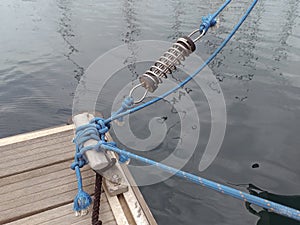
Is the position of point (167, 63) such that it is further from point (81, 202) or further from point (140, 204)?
point (81, 202)

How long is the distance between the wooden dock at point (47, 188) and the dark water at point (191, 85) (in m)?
1.05

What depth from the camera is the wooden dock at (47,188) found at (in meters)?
2.80

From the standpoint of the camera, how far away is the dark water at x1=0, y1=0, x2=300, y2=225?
4.09 m

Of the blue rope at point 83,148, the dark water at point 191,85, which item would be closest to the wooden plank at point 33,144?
the blue rope at point 83,148

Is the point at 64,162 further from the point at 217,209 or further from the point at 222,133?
the point at 222,133

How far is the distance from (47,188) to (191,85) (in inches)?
177

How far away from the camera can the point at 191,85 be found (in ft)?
22.5

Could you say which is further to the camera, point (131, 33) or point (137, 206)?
point (131, 33)

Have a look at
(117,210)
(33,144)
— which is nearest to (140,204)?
(117,210)

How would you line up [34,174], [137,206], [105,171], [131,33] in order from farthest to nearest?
[131,33]
[34,174]
[105,171]
[137,206]

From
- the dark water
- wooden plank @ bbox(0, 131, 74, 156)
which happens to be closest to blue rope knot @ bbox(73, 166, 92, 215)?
wooden plank @ bbox(0, 131, 74, 156)

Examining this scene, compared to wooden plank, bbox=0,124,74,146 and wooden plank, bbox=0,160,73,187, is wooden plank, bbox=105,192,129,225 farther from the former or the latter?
wooden plank, bbox=0,124,74,146

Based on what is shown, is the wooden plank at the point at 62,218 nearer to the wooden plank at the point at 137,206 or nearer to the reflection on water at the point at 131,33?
the wooden plank at the point at 137,206

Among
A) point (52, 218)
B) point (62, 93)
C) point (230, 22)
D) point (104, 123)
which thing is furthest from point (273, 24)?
Answer: point (52, 218)
